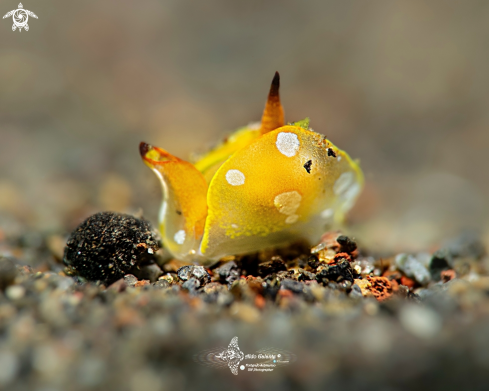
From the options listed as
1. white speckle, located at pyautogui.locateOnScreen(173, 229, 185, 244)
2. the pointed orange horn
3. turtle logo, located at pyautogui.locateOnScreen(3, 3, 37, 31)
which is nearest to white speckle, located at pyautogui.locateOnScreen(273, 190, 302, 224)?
the pointed orange horn

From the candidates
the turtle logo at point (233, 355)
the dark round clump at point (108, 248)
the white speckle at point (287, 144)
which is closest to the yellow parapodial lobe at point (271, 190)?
the white speckle at point (287, 144)

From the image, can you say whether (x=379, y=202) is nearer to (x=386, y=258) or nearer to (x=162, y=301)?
(x=386, y=258)

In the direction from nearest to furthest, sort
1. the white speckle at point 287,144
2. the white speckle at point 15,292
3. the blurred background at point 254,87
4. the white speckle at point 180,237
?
the white speckle at point 15,292, the white speckle at point 287,144, the white speckle at point 180,237, the blurred background at point 254,87

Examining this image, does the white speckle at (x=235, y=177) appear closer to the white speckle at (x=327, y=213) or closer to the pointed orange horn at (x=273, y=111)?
the pointed orange horn at (x=273, y=111)

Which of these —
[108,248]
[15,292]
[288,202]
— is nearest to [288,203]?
[288,202]

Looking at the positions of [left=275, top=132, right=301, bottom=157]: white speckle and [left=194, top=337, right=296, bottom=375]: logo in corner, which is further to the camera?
[left=275, top=132, right=301, bottom=157]: white speckle

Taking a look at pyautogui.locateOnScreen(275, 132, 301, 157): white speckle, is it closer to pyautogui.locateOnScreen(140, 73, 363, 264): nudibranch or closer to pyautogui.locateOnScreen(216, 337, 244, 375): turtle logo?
pyautogui.locateOnScreen(140, 73, 363, 264): nudibranch

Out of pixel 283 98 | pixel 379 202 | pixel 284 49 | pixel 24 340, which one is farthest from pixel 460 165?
pixel 24 340

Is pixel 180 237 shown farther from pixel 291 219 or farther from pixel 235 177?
pixel 291 219
